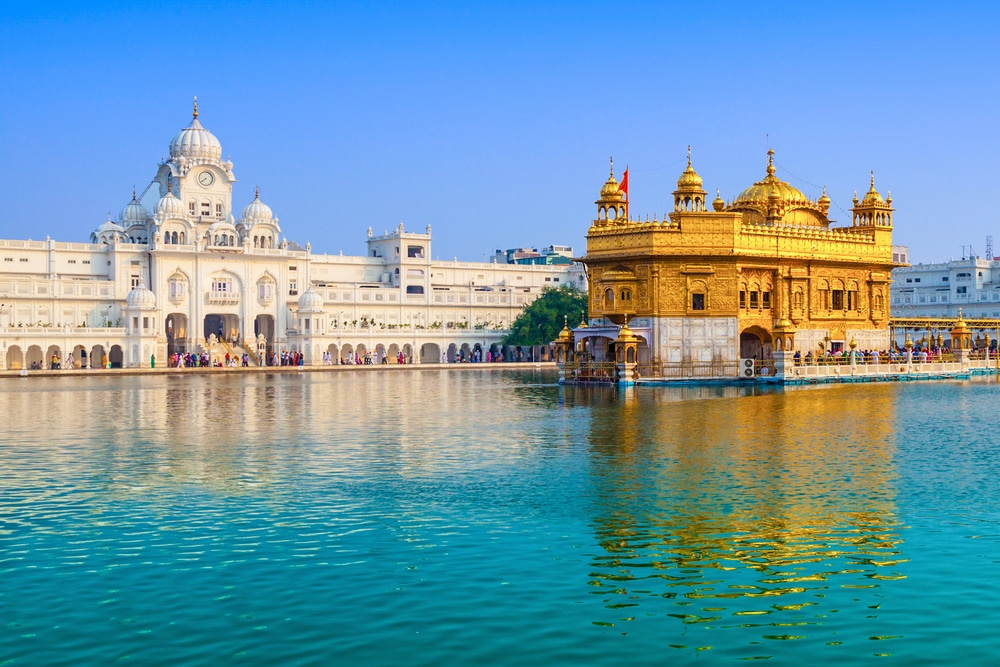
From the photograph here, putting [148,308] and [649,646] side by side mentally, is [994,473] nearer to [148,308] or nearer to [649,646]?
[649,646]

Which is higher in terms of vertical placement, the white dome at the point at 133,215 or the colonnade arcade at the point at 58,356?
the white dome at the point at 133,215

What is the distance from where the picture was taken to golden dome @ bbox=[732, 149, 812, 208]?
53.2 metres

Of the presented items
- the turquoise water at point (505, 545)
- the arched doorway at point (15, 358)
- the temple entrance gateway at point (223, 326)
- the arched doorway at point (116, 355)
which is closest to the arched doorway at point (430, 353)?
the temple entrance gateway at point (223, 326)

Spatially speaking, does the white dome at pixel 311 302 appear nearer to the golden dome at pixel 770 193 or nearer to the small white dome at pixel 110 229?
the small white dome at pixel 110 229

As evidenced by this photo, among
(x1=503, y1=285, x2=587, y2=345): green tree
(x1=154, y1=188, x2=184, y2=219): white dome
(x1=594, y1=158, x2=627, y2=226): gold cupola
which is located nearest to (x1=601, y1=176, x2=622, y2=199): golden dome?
(x1=594, y1=158, x2=627, y2=226): gold cupola

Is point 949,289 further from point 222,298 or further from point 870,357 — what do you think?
point 222,298

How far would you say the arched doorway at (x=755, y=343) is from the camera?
168 feet

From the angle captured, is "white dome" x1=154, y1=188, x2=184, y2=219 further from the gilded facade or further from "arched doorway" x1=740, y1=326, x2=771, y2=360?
"arched doorway" x1=740, y1=326, x2=771, y2=360

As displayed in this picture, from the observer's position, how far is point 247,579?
12688mm

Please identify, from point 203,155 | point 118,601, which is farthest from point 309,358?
point 118,601

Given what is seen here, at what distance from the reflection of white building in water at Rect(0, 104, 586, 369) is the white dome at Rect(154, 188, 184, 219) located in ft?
0.26

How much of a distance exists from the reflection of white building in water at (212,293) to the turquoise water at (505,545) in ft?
164

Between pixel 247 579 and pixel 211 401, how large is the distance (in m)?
29.1

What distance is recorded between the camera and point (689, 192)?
160ft
